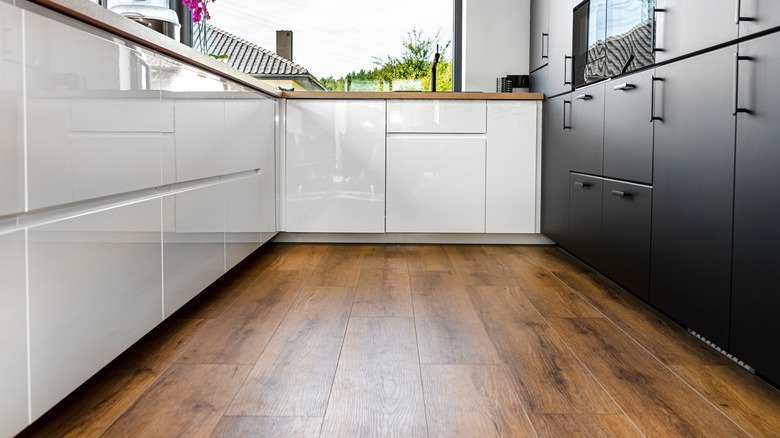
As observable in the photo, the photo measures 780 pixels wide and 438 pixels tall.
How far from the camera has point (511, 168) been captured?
13.8 ft

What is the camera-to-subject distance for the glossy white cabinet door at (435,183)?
420cm

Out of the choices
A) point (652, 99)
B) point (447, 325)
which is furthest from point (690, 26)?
point (447, 325)

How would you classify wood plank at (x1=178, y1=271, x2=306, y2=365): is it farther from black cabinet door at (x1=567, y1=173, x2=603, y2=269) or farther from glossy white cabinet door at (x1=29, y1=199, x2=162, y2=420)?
black cabinet door at (x1=567, y1=173, x2=603, y2=269)

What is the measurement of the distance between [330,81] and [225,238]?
95.1 inches

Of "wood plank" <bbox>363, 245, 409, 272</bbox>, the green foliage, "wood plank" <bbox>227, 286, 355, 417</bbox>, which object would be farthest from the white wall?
"wood plank" <bbox>227, 286, 355, 417</bbox>

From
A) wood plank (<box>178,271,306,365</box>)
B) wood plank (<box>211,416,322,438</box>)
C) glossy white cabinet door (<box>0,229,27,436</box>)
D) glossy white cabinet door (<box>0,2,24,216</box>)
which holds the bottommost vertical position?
wood plank (<box>211,416,322,438</box>)

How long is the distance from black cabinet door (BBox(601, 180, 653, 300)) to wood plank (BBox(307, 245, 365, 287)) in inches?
44.0

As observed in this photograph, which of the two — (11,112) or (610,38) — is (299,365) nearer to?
(11,112)

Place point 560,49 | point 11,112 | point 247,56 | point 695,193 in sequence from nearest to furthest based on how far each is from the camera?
point 11,112
point 695,193
point 560,49
point 247,56

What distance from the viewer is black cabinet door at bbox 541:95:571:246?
365 cm

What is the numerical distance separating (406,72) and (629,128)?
2554mm

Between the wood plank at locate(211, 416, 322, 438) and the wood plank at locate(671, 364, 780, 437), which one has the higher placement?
the wood plank at locate(671, 364, 780, 437)

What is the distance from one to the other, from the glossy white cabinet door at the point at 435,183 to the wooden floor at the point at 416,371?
121 cm

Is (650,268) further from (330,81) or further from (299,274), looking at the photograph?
(330,81)
